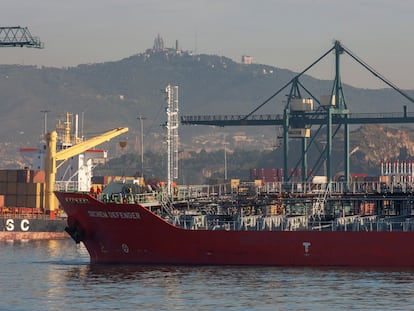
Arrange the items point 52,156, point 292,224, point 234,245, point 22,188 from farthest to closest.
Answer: point 22,188 < point 52,156 < point 292,224 < point 234,245

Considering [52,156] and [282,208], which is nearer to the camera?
[282,208]

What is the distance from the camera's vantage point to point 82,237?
70625 mm

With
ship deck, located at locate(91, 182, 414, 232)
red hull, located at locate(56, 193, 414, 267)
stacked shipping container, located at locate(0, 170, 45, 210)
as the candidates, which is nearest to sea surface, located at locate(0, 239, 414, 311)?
red hull, located at locate(56, 193, 414, 267)

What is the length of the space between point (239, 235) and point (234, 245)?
651 mm

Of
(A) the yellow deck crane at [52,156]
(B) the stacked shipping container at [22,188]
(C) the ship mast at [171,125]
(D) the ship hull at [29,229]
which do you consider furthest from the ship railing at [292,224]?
(B) the stacked shipping container at [22,188]

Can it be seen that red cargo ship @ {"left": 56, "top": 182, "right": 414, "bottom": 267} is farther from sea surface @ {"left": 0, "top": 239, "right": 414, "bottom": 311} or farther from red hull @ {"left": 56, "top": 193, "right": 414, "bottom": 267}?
sea surface @ {"left": 0, "top": 239, "right": 414, "bottom": 311}

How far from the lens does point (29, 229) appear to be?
4112 inches

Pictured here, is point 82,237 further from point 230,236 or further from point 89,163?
point 89,163

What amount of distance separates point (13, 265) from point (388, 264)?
21779 mm

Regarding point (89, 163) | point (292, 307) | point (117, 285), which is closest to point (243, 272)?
point (117, 285)

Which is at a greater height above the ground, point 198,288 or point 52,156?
point 52,156

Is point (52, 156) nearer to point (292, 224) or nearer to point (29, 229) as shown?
point (29, 229)

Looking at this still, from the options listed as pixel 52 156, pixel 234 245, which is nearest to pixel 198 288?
pixel 234 245

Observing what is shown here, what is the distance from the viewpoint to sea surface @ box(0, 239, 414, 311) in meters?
52.2
